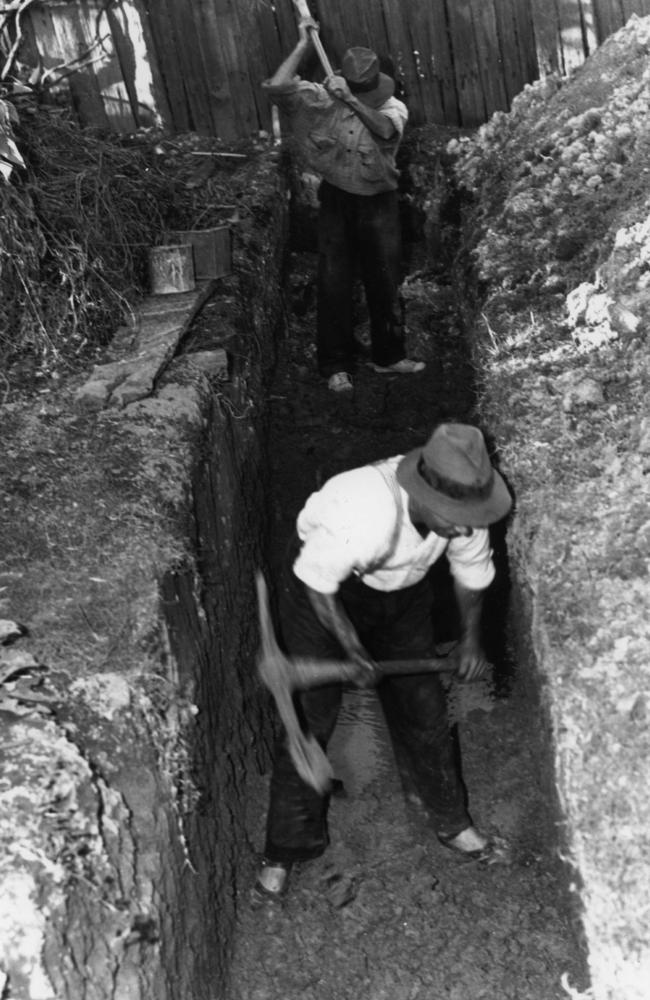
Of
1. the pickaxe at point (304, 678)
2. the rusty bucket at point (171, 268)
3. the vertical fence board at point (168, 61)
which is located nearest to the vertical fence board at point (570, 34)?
the vertical fence board at point (168, 61)

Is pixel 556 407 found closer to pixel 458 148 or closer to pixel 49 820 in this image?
pixel 49 820

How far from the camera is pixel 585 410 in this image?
17.2 ft

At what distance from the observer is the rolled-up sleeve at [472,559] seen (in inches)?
163

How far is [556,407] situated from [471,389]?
1571 millimetres

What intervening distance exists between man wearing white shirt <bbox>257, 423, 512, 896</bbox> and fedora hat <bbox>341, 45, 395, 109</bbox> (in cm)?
327

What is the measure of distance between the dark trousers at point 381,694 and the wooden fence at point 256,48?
511cm

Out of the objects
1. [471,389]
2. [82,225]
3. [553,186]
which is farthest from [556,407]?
[82,225]

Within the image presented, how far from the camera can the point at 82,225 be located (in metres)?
6.14

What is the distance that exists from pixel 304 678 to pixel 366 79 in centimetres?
384

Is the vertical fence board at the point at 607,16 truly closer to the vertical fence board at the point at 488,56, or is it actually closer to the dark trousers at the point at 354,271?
the vertical fence board at the point at 488,56

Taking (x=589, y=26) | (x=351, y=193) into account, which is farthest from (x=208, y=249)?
(x=589, y=26)

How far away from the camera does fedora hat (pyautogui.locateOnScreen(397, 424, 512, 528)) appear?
3787mm

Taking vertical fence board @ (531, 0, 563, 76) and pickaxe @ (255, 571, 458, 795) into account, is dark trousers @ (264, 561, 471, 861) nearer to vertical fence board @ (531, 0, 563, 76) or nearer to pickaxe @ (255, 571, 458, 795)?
pickaxe @ (255, 571, 458, 795)

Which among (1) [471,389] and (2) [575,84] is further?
(2) [575,84]
